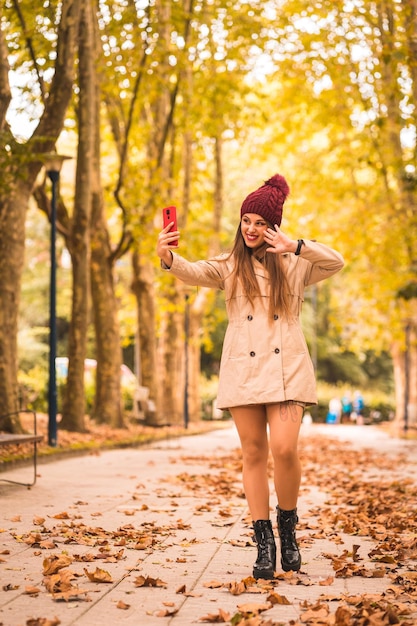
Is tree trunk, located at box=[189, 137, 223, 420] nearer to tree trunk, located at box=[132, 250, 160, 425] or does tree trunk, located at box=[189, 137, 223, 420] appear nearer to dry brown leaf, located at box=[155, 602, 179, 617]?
tree trunk, located at box=[132, 250, 160, 425]

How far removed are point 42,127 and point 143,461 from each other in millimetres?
5435

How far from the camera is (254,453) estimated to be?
6.41 meters

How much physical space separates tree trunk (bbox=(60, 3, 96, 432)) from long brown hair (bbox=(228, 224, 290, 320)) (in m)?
14.8

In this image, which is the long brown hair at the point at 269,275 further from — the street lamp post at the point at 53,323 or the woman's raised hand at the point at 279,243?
the street lamp post at the point at 53,323

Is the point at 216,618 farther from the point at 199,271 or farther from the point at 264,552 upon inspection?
the point at 199,271

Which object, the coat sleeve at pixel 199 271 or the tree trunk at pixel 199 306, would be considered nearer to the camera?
the coat sleeve at pixel 199 271

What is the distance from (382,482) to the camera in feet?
44.2

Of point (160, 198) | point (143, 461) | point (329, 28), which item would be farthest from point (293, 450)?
point (329, 28)

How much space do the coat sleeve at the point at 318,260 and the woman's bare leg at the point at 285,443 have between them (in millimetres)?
816

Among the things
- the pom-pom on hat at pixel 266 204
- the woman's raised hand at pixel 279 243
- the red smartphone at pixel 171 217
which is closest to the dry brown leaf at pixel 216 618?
the woman's raised hand at pixel 279 243

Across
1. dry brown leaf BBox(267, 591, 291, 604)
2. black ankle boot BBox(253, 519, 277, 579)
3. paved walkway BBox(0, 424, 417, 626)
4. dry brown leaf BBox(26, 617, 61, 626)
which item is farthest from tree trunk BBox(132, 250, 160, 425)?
dry brown leaf BBox(26, 617, 61, 626)

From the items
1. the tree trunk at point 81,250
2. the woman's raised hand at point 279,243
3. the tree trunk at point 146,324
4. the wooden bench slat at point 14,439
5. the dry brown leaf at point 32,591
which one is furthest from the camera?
the tree trunk at point 146,324

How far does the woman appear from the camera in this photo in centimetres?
621

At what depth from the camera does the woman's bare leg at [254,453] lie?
634 centimetres
